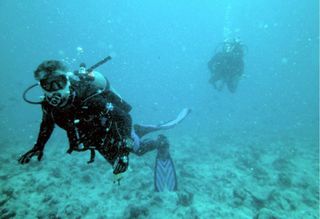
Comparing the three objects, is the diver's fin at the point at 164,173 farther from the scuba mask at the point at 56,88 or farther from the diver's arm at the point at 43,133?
the scuba mask at the point at 56,88

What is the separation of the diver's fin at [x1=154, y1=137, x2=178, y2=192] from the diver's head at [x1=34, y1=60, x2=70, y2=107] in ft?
14.0

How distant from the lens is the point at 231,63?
37.9ft

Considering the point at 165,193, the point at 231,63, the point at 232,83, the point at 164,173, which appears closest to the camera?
the point at 165,193

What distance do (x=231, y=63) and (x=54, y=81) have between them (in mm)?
10011

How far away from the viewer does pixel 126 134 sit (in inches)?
148

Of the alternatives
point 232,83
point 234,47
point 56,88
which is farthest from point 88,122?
point 234,47

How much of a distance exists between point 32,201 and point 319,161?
1169 centimetres

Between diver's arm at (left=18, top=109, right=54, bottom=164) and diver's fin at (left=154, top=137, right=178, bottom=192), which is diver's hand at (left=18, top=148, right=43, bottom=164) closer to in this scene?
diver's arm at (left=18, top=109, right=54, bottom=164)

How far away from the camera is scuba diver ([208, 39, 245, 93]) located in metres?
11.6

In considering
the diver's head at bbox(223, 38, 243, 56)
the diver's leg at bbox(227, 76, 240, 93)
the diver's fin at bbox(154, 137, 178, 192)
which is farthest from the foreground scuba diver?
the diver's head at bbox(223, 38, 243, 56)

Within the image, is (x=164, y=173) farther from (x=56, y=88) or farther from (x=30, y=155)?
(x=56, y=88)

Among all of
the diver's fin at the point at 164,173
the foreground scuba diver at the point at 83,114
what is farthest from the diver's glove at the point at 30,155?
the diver's fin at the point at 164,173

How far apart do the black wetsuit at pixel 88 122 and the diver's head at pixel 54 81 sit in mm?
160

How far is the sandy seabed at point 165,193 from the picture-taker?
5.84 m
